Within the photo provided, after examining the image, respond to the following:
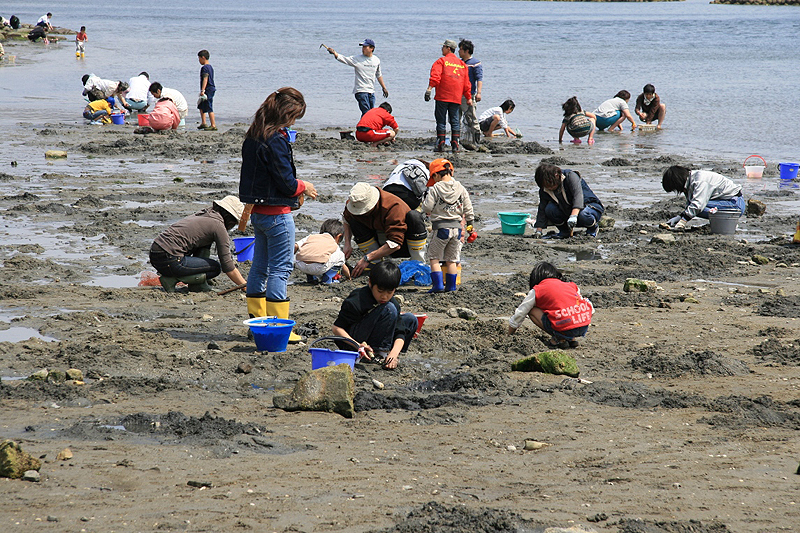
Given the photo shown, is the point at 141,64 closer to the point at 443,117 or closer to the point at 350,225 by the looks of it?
the point at 443,117

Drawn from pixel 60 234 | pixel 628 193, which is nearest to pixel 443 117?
pixel 628 193

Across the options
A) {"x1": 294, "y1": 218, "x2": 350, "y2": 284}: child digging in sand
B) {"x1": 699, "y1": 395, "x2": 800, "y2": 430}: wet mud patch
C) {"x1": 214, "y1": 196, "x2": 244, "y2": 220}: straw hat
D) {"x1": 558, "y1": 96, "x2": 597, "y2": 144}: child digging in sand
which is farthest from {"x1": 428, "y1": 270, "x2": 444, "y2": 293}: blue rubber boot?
{"x1": 558, "y1": 96, "x2": 597, "y2": 144}: child digging in sand

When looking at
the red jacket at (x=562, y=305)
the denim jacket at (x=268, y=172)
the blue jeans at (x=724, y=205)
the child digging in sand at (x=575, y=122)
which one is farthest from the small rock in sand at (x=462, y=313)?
the child digging in sand at (x=575, y=122)

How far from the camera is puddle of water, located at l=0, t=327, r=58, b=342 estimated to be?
582 centimetres

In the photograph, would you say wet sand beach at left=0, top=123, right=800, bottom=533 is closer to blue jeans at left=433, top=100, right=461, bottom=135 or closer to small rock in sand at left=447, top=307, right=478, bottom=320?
small rock in sand at left=447, top=307, right=478, bottom=320

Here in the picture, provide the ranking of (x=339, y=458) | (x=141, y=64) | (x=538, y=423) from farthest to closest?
(x=141, y=64) → (x=538, y=423) → (x=339, y=458)

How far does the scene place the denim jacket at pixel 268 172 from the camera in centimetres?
561

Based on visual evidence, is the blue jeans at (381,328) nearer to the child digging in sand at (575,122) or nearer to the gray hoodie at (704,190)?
the gray hoodie at (704,190)

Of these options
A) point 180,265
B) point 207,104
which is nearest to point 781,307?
point 180,265

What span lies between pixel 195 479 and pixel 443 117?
43.5 feet

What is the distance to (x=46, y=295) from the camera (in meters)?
6.98

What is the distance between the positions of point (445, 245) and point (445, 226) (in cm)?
18

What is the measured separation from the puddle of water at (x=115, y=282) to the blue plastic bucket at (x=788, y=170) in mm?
10773

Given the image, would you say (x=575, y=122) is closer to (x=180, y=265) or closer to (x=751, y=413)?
(x=180, y=265)
